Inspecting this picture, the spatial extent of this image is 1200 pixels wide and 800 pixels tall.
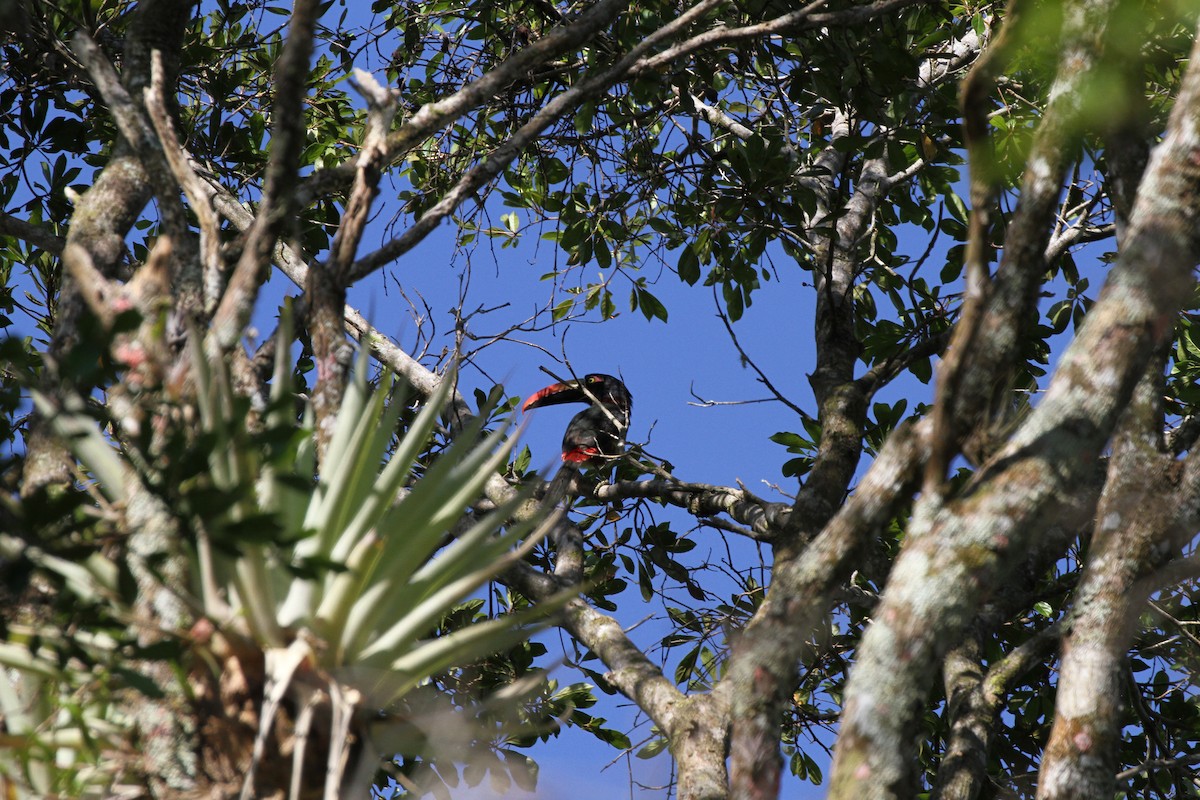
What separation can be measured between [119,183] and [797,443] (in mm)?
2922

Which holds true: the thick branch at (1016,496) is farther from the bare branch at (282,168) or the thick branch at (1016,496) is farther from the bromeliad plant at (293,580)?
the bare branch at (282,168)

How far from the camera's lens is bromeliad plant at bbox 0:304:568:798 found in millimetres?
1673

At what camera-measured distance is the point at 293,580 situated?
6.27ft

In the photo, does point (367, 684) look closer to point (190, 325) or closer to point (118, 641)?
point (118, 641)

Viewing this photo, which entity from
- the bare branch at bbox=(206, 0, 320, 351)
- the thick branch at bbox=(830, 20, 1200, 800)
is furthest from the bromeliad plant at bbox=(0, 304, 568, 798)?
the thick branch at bbox=(830, 20, 1200, 800)

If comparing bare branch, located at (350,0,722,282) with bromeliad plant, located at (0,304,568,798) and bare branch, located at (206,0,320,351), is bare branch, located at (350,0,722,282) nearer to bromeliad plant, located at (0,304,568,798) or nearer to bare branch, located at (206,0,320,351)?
bare branch, located at (206,0,320,351)

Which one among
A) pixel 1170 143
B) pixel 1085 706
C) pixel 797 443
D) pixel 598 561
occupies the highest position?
pixel 797 443

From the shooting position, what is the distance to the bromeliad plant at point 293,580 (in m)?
1.67

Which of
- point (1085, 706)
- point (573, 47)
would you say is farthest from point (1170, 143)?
point (573, 47)

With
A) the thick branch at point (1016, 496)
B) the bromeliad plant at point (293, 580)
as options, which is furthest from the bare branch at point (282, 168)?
the thick branch at point (1016, 496)

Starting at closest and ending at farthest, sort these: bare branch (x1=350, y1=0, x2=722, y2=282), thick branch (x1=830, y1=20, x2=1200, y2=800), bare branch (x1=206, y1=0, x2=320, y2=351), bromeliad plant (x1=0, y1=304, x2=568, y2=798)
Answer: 1. bromeliad plant (x1=0, y1=304, x2=568, y2=798)
2. thick branch (x1=830, y1=20, x2=1200, y2=800)
3. bare branch (x1=206, y1=0, x2=320, y2=351)
4. bare branch (x1=350, y1=0, x2=722, y2=282)

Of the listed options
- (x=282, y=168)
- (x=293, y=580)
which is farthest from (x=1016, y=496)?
(x=282, y=168)

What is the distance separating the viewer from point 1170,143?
2.14 meters

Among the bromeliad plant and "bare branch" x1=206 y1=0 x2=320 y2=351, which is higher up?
"bare branch" x1=206 y1=0 x2=320 y2=351
